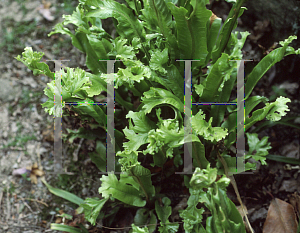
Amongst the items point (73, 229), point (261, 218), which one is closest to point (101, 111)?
point (73, 229)

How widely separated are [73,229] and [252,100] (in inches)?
44.3

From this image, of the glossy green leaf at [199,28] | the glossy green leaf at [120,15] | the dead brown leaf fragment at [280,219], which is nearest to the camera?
the glossy green leaf at [199,28]

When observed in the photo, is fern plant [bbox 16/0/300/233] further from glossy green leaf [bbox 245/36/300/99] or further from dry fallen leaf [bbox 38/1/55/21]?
dry fallen leaf [bbox 38/1/55/21]

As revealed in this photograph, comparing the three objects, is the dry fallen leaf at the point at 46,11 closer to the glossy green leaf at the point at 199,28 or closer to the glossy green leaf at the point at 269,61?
the glossy green leaf at the point at 199,28

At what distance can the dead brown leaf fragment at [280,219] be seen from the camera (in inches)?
50.8

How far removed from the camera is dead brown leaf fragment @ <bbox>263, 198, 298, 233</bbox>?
1.29 meters

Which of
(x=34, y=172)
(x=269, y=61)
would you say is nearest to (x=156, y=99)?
(x=269, y=61)

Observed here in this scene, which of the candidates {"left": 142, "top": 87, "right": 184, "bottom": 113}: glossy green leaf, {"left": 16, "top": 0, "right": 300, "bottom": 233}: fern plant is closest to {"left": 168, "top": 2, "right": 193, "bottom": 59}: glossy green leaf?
{"left": 16, "top": 0, "right": 300, "bottom": 233}: fern plant

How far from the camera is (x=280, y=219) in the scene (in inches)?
52.0

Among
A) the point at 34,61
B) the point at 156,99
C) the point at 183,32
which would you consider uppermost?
the point at 183,32

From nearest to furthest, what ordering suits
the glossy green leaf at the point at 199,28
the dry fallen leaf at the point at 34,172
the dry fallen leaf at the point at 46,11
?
1. the glossy green leaf at the point at 199,28
2. the dry fallen leaf at the point at 34,172
3. the dry fallen leaf at the point at 46,11

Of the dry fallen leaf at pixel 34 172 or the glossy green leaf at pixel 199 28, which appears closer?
the glossy green leaf at pixel 199 28

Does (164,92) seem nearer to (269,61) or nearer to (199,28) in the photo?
(199,28)

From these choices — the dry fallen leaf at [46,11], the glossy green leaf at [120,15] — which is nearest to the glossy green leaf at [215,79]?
the glossy green leaf at [120,15]
